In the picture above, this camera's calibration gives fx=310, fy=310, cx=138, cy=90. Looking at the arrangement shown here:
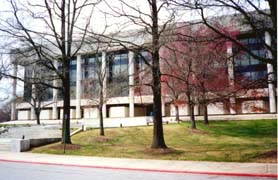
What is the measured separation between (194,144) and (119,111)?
1384 inches

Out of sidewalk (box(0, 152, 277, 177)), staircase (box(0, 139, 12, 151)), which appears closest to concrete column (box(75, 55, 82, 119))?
staircase (box(0, 139, 12, 151))

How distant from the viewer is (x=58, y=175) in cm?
1097

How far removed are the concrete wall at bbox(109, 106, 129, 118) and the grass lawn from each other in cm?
2432

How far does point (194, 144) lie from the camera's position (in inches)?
865

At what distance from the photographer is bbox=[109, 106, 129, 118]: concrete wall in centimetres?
5584

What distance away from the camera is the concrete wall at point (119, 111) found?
5584 centimetres

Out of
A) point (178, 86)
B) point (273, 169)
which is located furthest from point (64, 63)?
point (273, 169)

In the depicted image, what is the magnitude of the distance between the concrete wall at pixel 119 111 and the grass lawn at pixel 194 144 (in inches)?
957

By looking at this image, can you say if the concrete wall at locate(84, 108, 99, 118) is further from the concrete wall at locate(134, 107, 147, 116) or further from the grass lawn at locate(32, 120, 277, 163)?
the grass lawn at locate(32, 120, 277, 163)

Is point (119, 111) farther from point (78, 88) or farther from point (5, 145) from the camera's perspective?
point (5, 145)

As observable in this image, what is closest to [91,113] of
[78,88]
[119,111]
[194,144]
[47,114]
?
[119,111]

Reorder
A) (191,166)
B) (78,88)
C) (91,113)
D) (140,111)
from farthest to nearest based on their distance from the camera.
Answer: (78,88)
(140,111)
(91,113)
(191,166)

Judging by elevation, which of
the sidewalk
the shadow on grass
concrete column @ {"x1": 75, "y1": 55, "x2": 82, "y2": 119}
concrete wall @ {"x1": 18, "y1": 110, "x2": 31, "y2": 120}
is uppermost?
concrete column @ {"x1": 75, "y1": 55, "x2": 82, "y2": 119}

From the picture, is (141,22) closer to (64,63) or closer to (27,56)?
(64,63)
